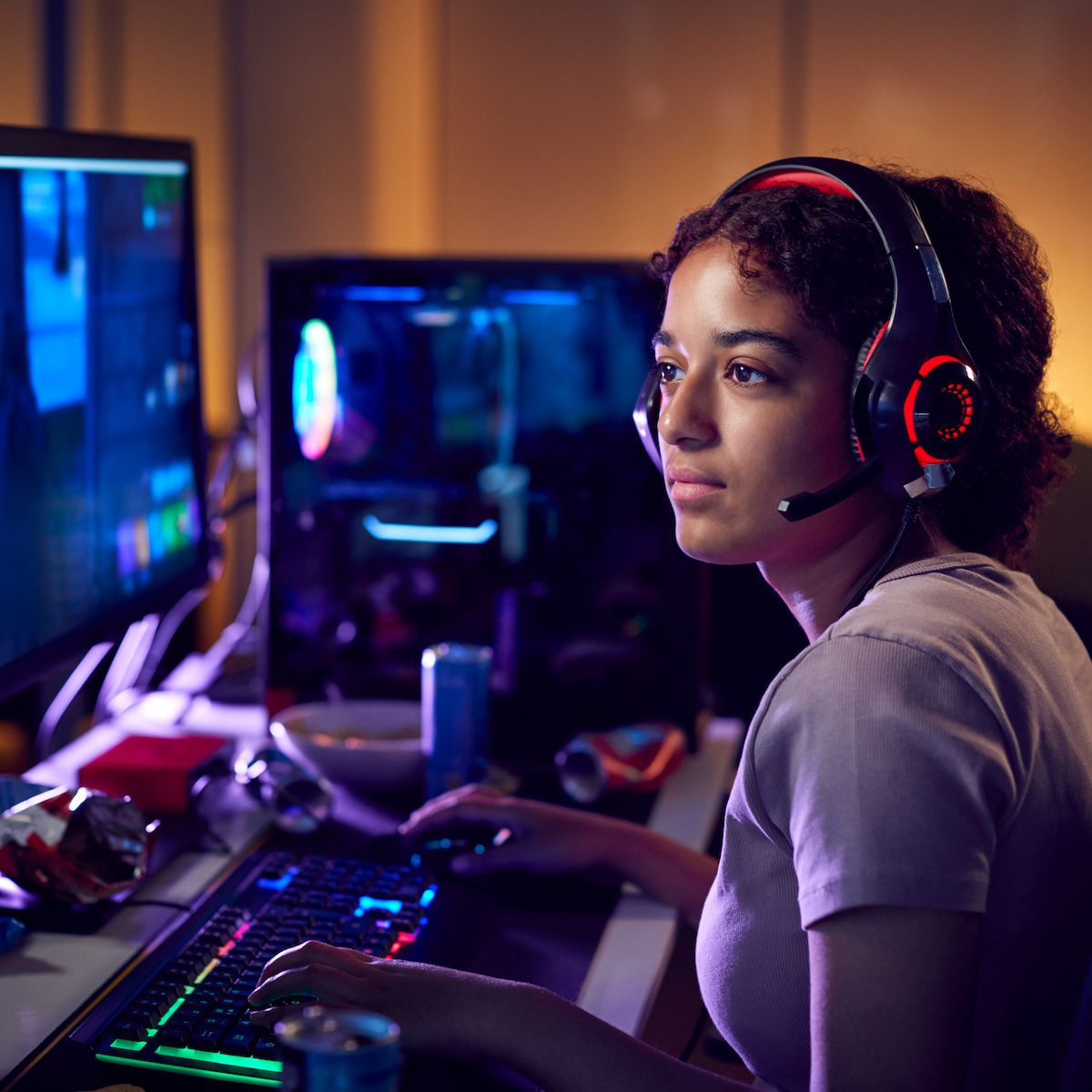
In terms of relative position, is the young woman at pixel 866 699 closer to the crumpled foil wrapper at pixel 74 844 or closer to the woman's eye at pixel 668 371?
the woman's eye at pixel 668 371

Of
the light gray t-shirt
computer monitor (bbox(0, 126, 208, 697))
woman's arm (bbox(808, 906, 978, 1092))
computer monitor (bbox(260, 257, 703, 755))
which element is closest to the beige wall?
computer monitor (bbox(260, 257, 703, 755))

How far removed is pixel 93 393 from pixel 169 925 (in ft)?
1.61

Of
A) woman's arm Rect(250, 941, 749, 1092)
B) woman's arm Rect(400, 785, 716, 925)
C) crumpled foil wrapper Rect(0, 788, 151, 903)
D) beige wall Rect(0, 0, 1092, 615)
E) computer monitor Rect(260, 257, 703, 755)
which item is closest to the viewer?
woman's arm Rect(250, 941, 749, 1092)

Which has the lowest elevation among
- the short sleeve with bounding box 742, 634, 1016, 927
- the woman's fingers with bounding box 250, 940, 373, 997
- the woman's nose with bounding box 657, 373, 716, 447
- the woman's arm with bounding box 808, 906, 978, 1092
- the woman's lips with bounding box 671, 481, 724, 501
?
the woman's fingers with bounding box 250, 940, 373, 997

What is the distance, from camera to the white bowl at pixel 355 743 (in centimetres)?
131

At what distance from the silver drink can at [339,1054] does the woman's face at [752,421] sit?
418 mm

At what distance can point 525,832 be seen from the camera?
3.78ft

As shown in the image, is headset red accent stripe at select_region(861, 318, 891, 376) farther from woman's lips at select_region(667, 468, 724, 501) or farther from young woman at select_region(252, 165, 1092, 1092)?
A: woman's lips at select_region(667, 468, 724, 501)

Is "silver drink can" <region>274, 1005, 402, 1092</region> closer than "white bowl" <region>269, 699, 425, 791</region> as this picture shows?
Yes

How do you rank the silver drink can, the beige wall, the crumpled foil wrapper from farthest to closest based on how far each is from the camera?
the beige wall < the crumpled foil wrapper < the silver drink can

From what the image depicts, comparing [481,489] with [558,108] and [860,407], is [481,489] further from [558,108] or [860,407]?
[558,108]

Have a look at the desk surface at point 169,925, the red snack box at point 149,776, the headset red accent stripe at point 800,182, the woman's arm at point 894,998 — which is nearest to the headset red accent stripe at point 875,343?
the headset red accent stripe at point 800,182

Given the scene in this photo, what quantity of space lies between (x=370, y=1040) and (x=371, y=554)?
1.06 metres

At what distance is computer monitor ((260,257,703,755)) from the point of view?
1.51 metres
